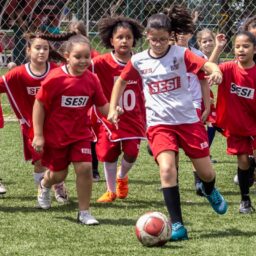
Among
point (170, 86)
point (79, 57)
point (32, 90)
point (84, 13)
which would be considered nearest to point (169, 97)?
point (170, 86)

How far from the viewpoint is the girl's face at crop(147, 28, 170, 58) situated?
605 centimetres

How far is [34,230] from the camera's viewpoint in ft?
20.1

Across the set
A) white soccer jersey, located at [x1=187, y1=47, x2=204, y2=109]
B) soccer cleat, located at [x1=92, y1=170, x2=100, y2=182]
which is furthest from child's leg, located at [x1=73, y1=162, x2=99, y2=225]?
soccer cleat, located at [x1=92, y1=170, x2=100, y2=182]

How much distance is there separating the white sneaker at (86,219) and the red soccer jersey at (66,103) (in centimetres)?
53

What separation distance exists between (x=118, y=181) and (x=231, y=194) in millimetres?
1025

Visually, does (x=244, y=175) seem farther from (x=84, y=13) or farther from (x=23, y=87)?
(x=84, y=13)

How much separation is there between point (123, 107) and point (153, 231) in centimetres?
206


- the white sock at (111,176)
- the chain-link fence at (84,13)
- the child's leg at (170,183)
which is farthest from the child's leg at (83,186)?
the chain-link fence at (84,13)

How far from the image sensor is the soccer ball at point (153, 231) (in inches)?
219

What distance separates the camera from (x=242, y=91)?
22.5 ft

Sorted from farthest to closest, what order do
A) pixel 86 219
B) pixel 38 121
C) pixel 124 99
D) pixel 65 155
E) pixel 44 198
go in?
1. pixel 124 99
2. pixel 44 198
3. pixel 65 155
4. pixel 38 121
5. pixel 86 219

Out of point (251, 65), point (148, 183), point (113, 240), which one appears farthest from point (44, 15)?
point (113, 240)

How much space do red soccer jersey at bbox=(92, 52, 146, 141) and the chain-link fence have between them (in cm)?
556

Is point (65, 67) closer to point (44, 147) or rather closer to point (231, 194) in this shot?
point (44, 147)
